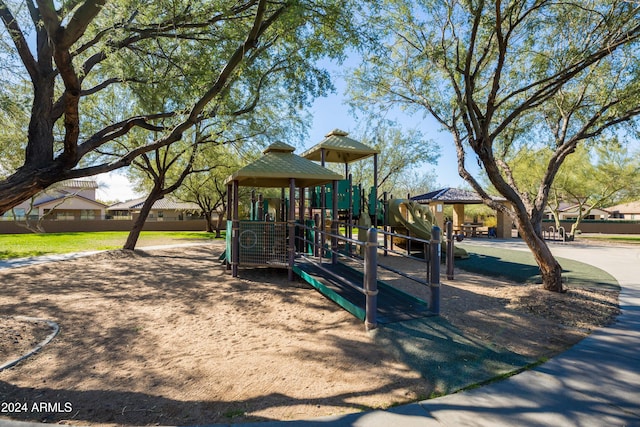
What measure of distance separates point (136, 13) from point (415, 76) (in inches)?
254

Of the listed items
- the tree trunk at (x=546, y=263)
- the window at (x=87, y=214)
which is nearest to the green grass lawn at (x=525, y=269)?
the tree trunk at (x=546, y=263)

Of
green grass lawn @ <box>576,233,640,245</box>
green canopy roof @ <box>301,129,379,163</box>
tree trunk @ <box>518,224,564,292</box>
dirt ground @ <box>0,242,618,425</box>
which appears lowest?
dirt ground @ <box>0,242,618,425</box>

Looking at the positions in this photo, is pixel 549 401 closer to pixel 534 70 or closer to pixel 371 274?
pixel 371 274

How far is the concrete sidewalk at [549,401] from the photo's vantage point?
8.56ft

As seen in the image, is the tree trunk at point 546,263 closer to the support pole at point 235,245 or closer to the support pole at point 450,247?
the support pole at point 450,247

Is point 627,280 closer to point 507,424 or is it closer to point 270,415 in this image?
point 507,424

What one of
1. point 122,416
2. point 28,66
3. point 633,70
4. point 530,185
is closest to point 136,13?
point 28,66

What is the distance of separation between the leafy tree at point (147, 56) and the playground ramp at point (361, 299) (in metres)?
3.90

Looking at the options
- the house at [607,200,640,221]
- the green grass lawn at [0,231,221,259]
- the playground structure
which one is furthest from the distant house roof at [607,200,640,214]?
the green grass lawn at [0,231,221,259]

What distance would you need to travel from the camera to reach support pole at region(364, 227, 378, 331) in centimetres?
432

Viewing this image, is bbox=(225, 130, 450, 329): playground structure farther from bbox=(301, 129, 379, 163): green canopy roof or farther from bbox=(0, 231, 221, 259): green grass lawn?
bbox=(0, 231, 221, 259): green grass lawn

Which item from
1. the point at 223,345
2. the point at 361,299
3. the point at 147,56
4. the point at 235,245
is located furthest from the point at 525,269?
the point at 147,56

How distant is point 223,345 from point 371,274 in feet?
6.95

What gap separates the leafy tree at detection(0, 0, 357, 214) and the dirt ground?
2.42 metres
